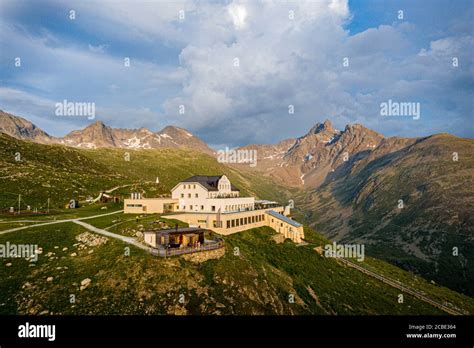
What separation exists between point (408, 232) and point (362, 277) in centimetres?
15216

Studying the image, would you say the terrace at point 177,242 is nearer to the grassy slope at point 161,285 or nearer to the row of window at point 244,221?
the grassy slope at point 161,285

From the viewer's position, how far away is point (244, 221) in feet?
239

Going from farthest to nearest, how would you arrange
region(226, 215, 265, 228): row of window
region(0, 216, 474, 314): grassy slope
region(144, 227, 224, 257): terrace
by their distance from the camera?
region(226, 215, 265, 228): row of window, region(144, 227, 224, 257): terrace, region(0, 216, 474, 314): grassy slope

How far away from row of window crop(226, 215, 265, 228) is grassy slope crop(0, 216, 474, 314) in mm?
5901

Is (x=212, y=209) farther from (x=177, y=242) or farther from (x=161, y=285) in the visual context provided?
(x=161, y=285)

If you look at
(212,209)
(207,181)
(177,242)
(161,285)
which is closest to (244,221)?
(212,209)

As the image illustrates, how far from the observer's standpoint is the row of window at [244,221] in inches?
2625

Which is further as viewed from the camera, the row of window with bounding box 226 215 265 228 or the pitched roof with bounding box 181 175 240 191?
the pitched roof with bounding box 181 175 240 191

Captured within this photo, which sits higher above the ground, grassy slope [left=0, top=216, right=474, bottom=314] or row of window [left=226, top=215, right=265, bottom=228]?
row of window [left=226, top=215, right=265, bottom=228]

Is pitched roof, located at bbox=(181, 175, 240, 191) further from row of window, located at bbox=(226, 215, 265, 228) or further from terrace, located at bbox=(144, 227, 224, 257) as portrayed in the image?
terrace, located at bbox=(144, 227, 224, 257)

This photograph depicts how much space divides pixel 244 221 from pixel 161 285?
117ft

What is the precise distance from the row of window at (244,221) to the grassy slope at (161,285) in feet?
19.4

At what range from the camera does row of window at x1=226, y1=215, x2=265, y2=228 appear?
2625 inches

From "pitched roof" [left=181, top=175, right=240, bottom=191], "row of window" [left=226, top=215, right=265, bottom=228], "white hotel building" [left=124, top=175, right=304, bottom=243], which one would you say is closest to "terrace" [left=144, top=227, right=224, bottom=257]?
"white hotel building" [left=124, top=175, right=304, bottom=243]
